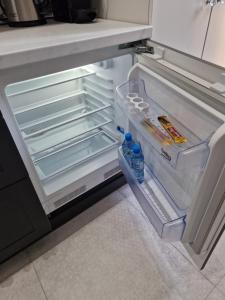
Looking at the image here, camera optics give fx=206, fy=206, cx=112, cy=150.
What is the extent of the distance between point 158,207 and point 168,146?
1.15ft

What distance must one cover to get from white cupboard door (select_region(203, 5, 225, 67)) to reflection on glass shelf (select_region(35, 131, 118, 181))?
2.90 ft

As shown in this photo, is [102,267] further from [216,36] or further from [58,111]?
[216,36]

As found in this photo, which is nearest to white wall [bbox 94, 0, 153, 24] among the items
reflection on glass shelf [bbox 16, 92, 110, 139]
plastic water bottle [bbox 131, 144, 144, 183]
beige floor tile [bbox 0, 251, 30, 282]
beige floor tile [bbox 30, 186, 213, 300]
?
reflection on glass shelf [bbox 16, 92, 110, 139]

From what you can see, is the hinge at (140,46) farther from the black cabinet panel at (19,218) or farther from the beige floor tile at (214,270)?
the beige floor tile at (214,270)

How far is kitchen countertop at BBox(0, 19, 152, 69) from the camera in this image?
0.65 meters

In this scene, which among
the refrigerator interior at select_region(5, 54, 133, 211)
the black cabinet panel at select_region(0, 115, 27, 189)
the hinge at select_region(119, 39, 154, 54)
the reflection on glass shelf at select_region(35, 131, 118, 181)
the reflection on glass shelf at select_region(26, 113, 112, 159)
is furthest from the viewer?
the reflection on glass shelf at select_region(26, 113, 112, 159)

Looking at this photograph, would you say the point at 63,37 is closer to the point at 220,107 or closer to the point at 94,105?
the point at 220,107

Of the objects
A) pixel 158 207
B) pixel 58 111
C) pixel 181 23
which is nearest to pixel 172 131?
pixel 158 207

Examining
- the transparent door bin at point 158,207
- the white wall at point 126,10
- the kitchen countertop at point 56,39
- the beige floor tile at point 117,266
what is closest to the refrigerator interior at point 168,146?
the transparent door bin at point 158,207

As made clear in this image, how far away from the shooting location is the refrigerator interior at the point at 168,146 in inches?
23.1

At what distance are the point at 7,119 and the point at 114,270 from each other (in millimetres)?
910

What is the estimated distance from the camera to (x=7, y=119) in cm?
74

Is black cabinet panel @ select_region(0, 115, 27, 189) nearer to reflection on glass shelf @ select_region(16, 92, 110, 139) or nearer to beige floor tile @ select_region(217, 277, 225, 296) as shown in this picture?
→ reflection on glass shelf @ select_region(16, 92, 110, 139)

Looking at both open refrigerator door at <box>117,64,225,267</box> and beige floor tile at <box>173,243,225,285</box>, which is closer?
open refrigerator door at <box>117,64,225,267</box>
